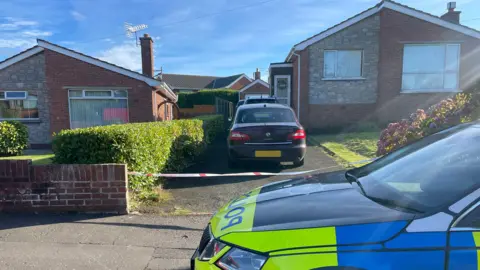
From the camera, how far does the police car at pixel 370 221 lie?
4.50 ft

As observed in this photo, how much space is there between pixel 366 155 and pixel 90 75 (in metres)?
11.6

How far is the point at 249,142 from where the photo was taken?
6.08 meters

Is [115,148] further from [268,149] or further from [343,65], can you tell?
[343,65]

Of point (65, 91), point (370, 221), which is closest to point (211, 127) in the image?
point (65, 91)

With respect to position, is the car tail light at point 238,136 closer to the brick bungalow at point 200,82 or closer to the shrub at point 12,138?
the shrub at point 12,138

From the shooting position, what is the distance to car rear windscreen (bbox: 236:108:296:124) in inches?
254

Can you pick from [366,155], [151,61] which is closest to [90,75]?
[151,61]

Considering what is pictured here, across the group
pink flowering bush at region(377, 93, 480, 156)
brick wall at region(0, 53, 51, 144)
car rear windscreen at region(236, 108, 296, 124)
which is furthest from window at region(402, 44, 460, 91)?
brick wall at region(0, 53, 51, 144)

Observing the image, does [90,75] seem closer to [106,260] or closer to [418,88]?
[106,260]

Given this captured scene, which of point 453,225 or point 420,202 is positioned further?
point 420,202

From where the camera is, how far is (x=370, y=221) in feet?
5.03

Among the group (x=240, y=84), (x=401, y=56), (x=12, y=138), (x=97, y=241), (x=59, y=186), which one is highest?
(x=240, y=84)

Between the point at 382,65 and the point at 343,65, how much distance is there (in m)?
1.69

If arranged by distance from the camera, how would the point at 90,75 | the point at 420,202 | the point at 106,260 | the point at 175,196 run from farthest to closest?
the point at 90,75 → the point at 175,196 → the point at 106,260 → the point at 420,202
